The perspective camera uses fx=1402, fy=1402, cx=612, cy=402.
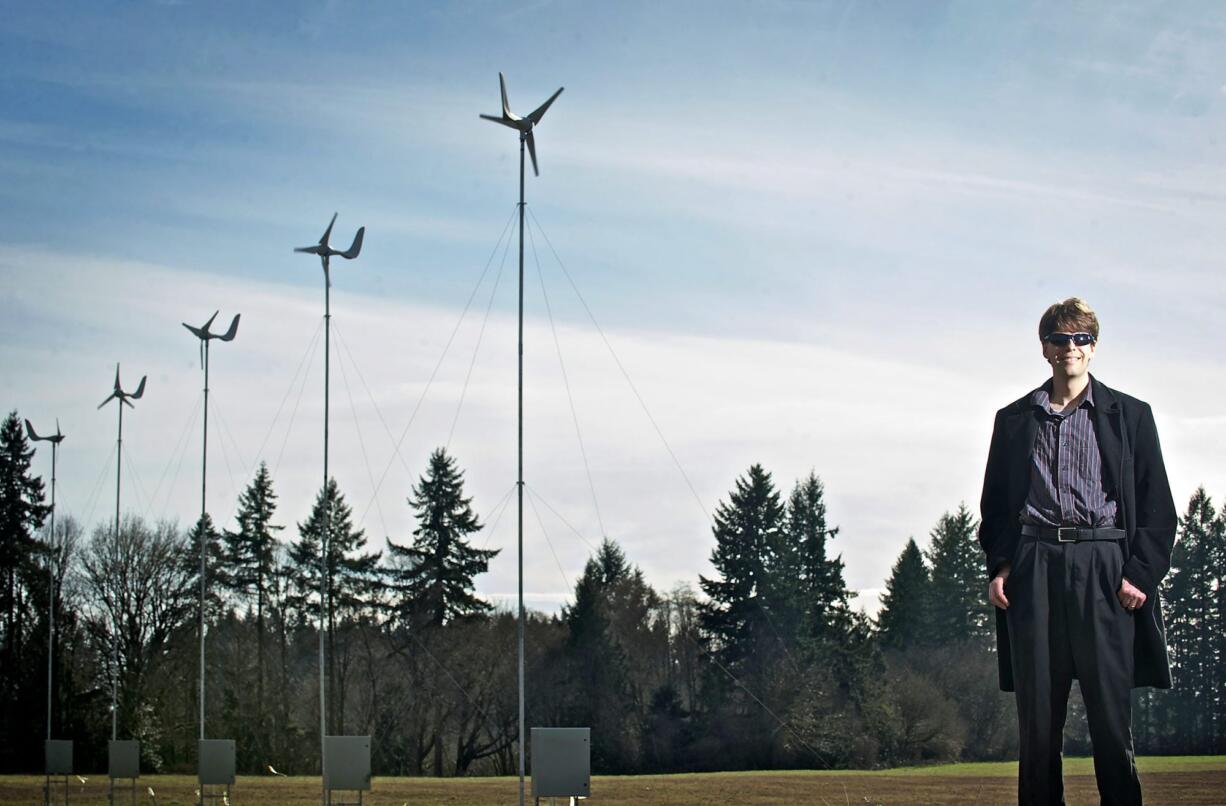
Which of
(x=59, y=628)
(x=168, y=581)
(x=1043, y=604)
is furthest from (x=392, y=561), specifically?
(x=1043, y=604)

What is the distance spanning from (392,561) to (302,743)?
9.82 m

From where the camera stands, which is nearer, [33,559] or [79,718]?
[79,718]

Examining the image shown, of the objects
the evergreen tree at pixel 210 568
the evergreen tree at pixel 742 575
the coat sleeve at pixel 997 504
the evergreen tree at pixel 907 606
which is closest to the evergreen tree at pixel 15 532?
the evergreen tree at pixel 210 568

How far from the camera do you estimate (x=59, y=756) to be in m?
37.0

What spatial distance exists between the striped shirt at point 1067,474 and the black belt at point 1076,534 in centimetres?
3

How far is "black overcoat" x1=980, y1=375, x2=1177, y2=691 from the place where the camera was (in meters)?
6.79

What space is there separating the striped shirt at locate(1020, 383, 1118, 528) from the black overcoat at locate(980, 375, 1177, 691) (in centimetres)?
4

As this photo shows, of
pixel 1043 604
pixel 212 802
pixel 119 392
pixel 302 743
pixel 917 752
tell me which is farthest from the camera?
pixel 302 743

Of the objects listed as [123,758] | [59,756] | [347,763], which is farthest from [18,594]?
[347,763]

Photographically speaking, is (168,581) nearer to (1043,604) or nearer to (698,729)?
(698,729)

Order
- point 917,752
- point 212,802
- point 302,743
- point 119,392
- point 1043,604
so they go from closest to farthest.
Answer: point 1043,604, point 212,802, point 119,392, point 917,752, point 302,743

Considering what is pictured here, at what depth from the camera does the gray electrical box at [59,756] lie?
3681 centimetres

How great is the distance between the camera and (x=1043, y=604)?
6.85 metres

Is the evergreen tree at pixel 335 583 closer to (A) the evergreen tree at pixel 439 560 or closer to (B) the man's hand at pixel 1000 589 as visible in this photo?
(A) the evergreen tree at pixel 439 560
